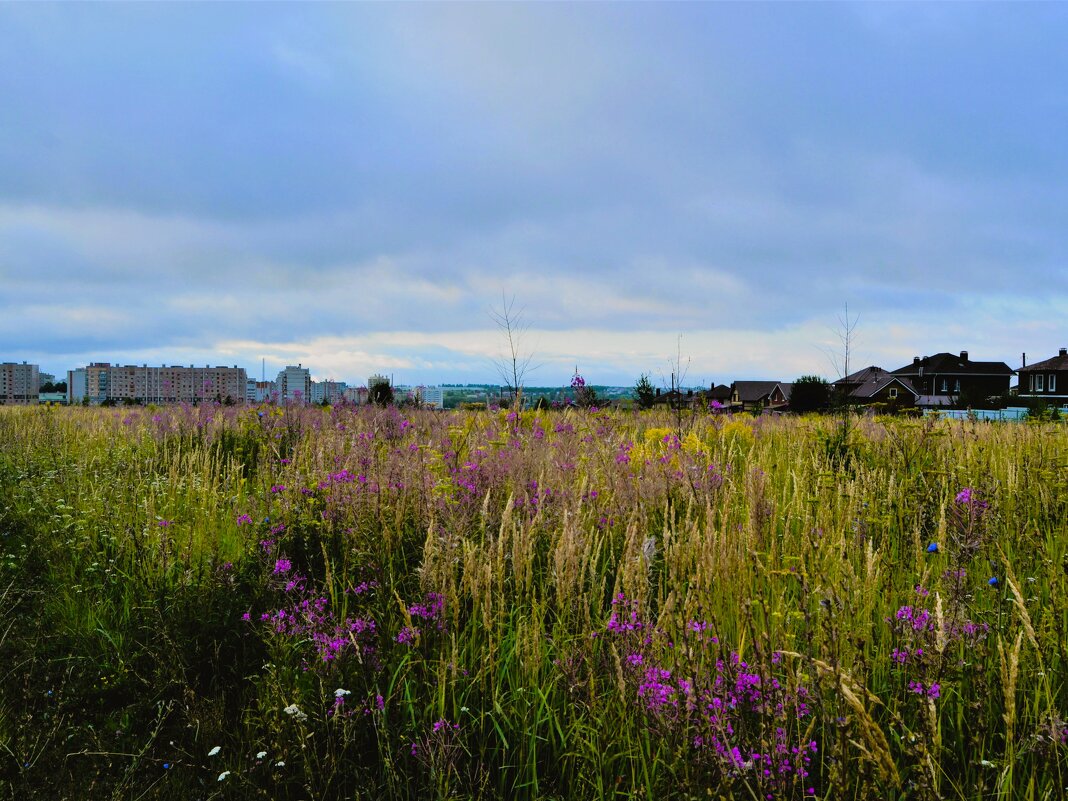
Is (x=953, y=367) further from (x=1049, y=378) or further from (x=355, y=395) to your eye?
(x=355, y=395)

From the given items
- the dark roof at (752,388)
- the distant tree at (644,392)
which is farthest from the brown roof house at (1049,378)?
the distant tree at (644,392)

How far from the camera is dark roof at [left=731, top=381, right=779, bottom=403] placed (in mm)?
81500

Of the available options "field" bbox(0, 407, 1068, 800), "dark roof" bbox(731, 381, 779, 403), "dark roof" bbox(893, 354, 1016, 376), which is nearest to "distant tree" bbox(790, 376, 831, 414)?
"field" bbox(0, 407, 1068, 800)

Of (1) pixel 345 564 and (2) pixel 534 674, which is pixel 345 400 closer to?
(1) pixel 345 564

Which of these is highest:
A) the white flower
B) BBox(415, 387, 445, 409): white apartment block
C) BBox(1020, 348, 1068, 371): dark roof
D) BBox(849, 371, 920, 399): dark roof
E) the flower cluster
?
BBox(1020, 348, 1068, 371): dark roof

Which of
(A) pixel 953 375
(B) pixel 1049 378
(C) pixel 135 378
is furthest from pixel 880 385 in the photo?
(C) pixel 135 378

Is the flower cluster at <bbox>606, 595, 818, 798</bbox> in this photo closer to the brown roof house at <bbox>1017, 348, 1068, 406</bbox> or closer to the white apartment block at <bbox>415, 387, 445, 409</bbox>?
→ the white apartment block at <bbox>415, 387, 445, 409</bbox>

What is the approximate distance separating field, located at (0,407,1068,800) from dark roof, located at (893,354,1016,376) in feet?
231

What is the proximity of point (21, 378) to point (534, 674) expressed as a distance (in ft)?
560

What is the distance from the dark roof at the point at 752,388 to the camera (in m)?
81.5

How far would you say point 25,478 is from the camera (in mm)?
5934

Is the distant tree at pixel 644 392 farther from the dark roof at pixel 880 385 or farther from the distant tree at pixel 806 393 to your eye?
the dark roof at pixel 880 385

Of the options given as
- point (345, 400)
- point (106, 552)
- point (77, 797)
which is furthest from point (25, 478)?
point (345, 400)

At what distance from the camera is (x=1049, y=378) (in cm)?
5731
